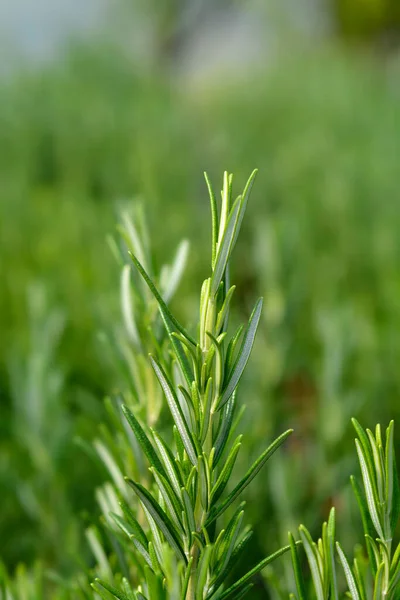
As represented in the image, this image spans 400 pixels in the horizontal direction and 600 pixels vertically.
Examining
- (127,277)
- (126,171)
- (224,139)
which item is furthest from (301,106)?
(127,277)

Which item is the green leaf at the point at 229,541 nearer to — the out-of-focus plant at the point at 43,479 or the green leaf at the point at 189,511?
the green leaf at the point at 189,511

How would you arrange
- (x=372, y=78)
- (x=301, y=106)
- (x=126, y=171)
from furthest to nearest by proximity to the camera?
(x=372, y=78), (x=301, y=106), (x=126, y=171)

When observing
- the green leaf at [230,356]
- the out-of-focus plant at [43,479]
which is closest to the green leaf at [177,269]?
the green leaf at [230,356]

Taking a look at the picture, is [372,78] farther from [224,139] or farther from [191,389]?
[191,389]

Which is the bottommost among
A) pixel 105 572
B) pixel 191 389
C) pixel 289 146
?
pixel 289 146

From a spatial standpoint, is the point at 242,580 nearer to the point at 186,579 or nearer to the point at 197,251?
the point at 186,579

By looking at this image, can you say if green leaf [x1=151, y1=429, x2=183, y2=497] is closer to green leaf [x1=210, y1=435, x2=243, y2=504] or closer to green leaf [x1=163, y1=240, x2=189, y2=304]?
green leaf [x1=210, y1=435, x2=243, y2=504]

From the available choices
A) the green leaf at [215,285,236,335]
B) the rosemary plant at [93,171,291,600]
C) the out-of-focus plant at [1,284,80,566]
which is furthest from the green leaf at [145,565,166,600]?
the out-of-focus plant at [1,284,80,566]
